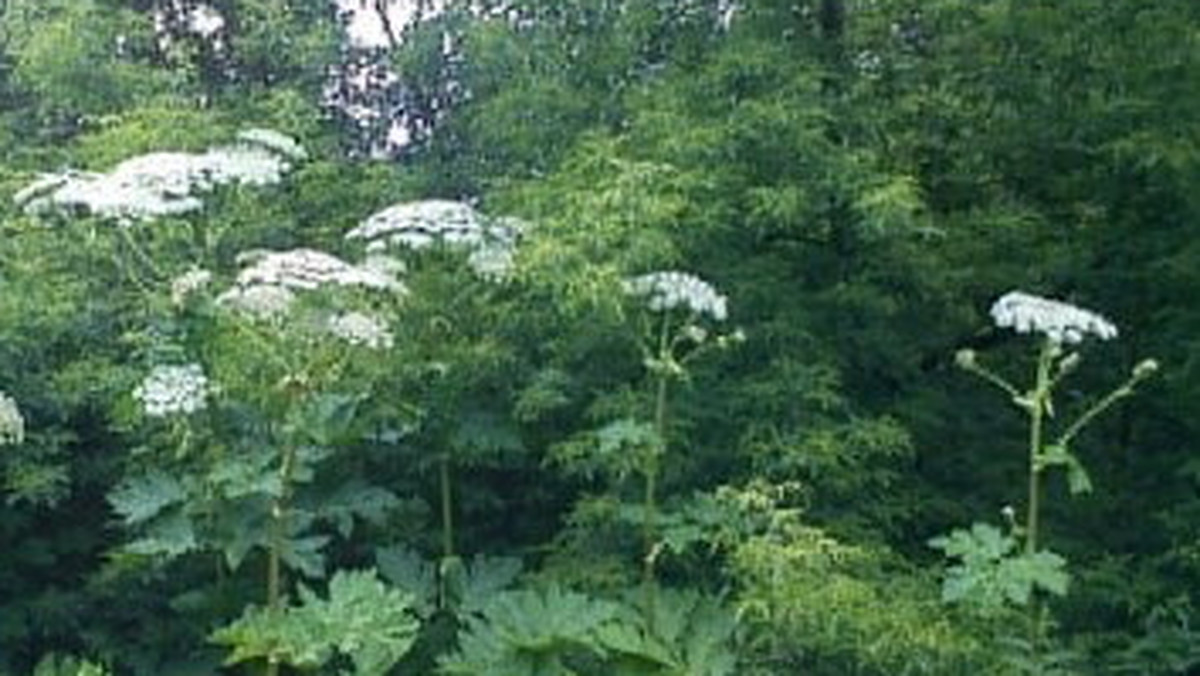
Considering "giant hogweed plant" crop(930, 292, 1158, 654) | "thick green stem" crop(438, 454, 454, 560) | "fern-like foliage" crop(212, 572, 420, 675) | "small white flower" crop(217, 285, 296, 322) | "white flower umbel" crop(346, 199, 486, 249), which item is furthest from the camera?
"thick green stem" crop(438, 454, 454, 560)

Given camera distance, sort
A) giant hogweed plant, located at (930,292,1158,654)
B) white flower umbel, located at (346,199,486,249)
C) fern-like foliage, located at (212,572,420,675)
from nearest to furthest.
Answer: giant hogweed plant, located at (930,292,1158,654) → fern-like foliage, located at (212,572,420,675) → white flower umbel, located at (346,199,486,249)

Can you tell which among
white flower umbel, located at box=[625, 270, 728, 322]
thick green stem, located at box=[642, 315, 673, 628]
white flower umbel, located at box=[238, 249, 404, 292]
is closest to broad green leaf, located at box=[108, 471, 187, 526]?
white flower umbel, located at box=[238, 249, 404, 292]

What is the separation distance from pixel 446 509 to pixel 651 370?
949mm

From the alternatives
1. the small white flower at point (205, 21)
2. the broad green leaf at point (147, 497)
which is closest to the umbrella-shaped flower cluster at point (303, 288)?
the broad green leaf at point (147, 497)

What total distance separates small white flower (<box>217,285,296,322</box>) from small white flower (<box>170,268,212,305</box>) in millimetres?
132

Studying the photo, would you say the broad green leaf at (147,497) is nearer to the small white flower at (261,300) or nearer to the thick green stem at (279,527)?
the thick green stem at (279,527)

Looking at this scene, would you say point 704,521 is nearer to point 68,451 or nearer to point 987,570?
point 987,570

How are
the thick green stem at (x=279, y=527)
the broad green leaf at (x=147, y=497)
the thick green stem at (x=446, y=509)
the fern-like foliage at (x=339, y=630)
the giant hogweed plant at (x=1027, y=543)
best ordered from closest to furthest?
the giant hogweed plant at (x=1027, y=543) < the fern-like foliage at (x=339, y=630) < the thick green stem at (x=279, y=527) < the broad green leaf at (x=147, y=497) < the thick green stem at (x=446, y=509)

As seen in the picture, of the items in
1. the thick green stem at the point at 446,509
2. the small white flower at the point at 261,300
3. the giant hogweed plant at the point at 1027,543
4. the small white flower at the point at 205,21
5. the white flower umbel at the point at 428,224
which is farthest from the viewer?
the small white flower at the point at 205,21

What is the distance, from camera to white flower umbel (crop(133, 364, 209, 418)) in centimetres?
582

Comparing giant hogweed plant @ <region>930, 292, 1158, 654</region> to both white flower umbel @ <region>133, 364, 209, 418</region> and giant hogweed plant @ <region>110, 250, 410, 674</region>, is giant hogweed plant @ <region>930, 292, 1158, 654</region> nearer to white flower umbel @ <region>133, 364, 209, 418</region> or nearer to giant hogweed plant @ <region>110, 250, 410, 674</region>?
giant hogweed plant @ <region>110, 250, 410, 674</region>

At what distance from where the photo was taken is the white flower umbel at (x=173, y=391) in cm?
582

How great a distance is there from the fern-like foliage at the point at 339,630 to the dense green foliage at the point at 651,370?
0.05ft

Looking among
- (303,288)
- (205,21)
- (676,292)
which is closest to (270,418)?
(303,288)
